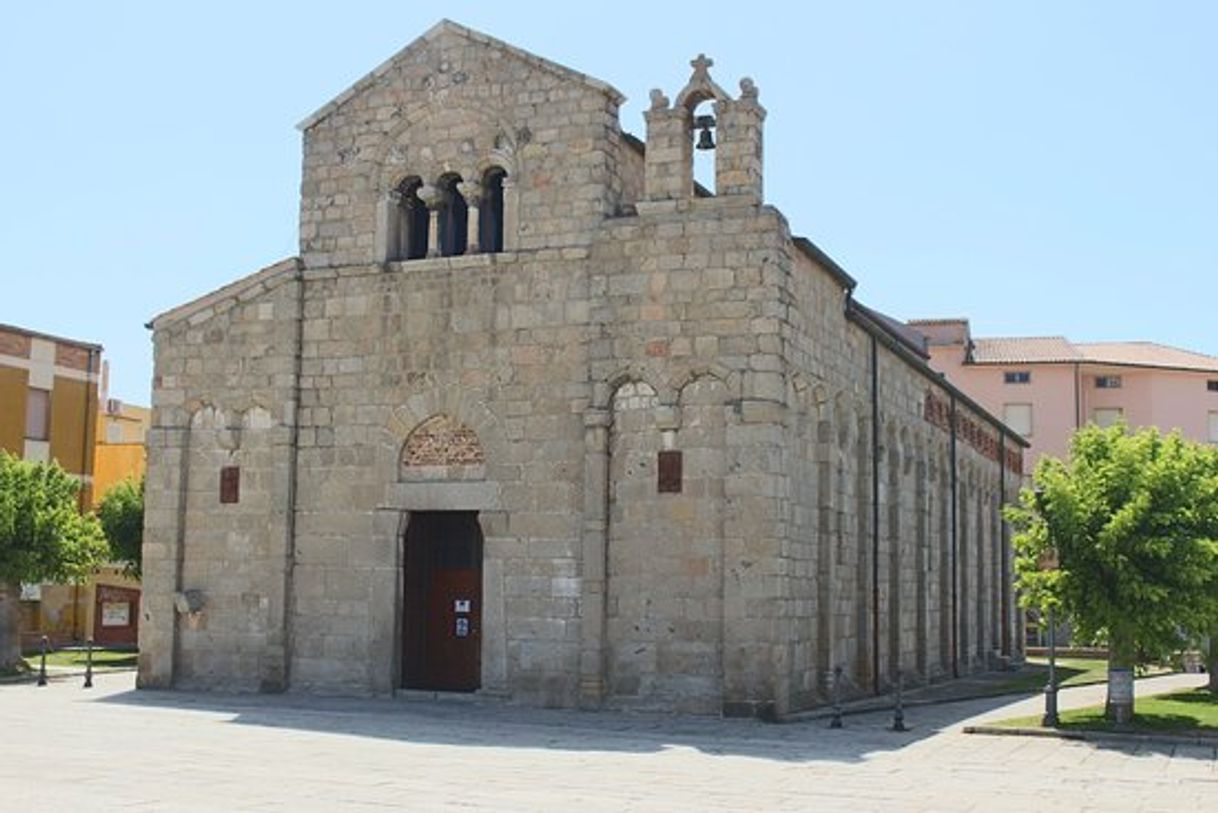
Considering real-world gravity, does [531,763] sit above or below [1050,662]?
below

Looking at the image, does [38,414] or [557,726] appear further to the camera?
[38,414]

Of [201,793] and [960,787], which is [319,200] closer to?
[201,793]

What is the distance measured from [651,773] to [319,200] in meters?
14.5

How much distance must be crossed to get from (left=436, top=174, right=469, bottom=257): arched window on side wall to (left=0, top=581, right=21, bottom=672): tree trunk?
41.3ft

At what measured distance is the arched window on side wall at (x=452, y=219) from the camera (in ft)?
81.9

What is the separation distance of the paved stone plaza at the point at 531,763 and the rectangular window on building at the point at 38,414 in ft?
76.8

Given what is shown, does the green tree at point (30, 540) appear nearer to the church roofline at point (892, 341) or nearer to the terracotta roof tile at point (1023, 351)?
the church roofline at point (892, 341)

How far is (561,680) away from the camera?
73.2 ft

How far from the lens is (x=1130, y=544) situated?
789 inches

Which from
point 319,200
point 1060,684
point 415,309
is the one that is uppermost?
point 319,200

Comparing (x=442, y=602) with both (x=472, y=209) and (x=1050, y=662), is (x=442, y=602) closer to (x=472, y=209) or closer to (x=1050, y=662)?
(x=472, y=209)

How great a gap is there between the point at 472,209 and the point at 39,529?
12.4 m

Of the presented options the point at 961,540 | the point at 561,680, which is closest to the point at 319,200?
the point at 561,680

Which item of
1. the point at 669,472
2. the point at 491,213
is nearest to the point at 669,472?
the point at 669,472
